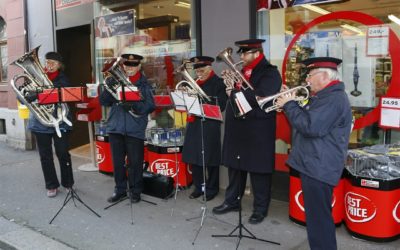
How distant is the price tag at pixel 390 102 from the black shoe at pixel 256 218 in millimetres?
1747

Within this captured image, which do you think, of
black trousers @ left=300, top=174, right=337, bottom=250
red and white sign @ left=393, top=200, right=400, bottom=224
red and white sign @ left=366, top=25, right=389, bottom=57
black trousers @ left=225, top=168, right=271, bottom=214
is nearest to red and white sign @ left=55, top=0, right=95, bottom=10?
black trousers @ left=225, top=168, right=271, bottom=214

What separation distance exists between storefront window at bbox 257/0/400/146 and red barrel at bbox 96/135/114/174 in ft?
9.73

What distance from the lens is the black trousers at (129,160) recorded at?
527 cm

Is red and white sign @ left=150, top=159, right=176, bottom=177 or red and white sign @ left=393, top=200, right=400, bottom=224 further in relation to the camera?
red and white sign @ left=150, top=159, right=176, bottom=177

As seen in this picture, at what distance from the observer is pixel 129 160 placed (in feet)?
17.4

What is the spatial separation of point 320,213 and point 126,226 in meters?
2.24

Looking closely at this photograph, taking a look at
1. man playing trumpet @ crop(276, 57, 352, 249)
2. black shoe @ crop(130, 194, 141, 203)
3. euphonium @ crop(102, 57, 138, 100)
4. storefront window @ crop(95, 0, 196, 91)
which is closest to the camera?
man playing trumpet @ crop(276, 57, 352, 249)

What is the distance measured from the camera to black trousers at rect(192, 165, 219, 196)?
17.7 feet

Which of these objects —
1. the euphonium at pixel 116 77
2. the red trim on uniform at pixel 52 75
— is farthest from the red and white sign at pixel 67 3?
the euphonium at pixel 116 77

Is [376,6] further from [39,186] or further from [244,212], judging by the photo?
[39,186]

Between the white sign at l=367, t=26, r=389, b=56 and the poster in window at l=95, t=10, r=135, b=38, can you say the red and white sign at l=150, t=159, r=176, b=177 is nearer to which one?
the poster in window at l=95, t=10, r=135, b=38

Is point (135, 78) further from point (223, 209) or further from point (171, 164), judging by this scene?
point (223, 209)

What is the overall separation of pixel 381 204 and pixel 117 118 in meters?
3.08

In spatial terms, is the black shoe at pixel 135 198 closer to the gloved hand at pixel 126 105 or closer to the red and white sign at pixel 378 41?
the gloved hand at pixel 126 105
